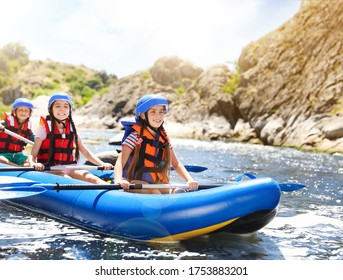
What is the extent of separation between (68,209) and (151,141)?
1201 mm

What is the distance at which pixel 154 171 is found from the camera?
14.8 ft

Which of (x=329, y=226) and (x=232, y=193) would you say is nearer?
(x=232, y=193)

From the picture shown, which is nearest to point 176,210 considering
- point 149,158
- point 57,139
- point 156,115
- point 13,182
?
point 149,158

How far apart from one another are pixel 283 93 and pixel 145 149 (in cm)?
2419

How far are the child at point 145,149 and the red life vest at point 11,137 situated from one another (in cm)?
336

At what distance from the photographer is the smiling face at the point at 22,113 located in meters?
7.20

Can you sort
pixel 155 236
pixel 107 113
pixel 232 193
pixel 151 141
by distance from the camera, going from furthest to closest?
pixel 107 113 → pixel 151 141 → pixel 155 236 → pixel 232 193

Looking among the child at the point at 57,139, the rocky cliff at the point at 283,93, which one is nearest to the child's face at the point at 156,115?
the child at the point at 57,139

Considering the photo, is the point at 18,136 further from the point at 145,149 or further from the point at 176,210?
the point at 176,210

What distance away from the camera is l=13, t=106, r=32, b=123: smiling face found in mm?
7195

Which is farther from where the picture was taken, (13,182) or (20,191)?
(13,182)

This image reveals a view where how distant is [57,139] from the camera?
5.64 meters
